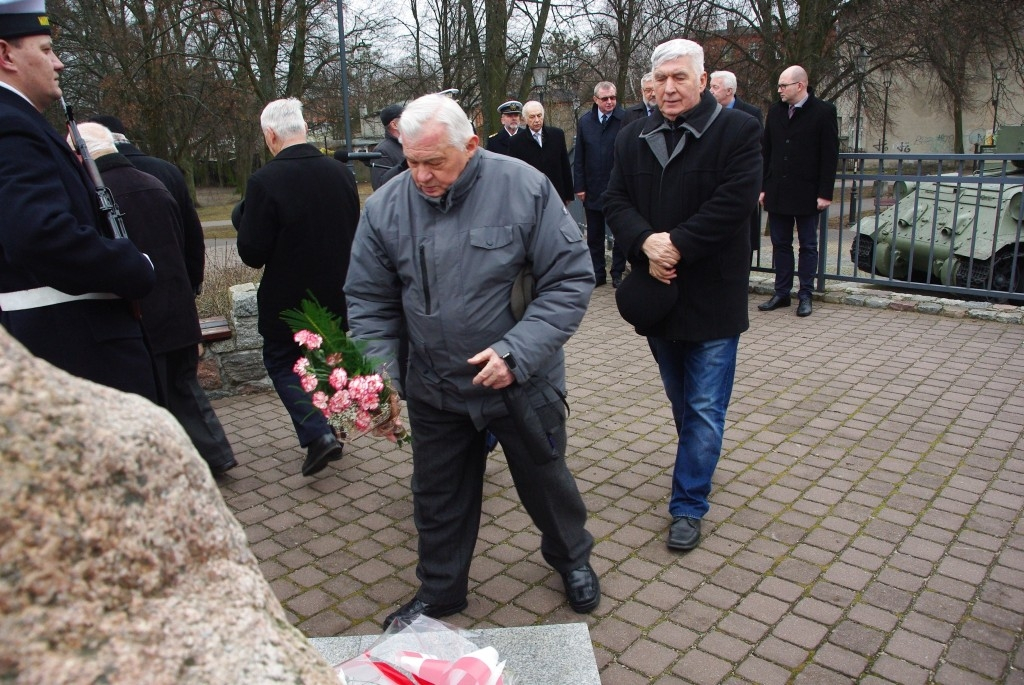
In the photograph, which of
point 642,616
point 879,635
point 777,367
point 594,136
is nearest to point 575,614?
point 642,616

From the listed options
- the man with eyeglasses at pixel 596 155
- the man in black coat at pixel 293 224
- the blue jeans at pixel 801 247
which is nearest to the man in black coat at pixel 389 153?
the man in black coat at pixel 293 224

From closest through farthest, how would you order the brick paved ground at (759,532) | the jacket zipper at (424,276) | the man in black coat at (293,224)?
the jacket zipper at (424,276), the brick paved ground at (759,532), the man in black coat at (293,224)

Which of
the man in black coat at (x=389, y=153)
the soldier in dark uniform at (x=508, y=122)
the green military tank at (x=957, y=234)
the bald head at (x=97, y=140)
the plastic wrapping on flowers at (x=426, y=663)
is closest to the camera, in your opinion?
the plastic wrapping on flowers at (x=426, y=663)

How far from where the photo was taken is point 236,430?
19.4 ft

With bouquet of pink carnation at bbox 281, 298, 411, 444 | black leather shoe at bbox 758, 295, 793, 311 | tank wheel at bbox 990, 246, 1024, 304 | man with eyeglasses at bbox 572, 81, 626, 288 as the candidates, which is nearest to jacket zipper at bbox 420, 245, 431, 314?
bouquet of pink carnation at bbox 281, 298, 411, 444

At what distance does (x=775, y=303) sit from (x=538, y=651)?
255 inches

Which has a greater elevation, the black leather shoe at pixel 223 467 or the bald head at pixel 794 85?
the bald head at pixel 794 85

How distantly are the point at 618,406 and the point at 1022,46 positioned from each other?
19.3m

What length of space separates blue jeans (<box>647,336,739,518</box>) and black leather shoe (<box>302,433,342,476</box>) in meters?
1.94

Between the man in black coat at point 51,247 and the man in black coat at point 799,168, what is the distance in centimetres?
606

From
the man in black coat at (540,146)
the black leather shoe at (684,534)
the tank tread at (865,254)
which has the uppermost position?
the man in black coat at (540,146)

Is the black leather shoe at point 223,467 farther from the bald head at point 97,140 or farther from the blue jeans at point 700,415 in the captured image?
the blue jeans at point 700,415

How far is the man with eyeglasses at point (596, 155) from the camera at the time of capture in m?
9.20

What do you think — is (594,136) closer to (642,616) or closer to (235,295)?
(235,295)
